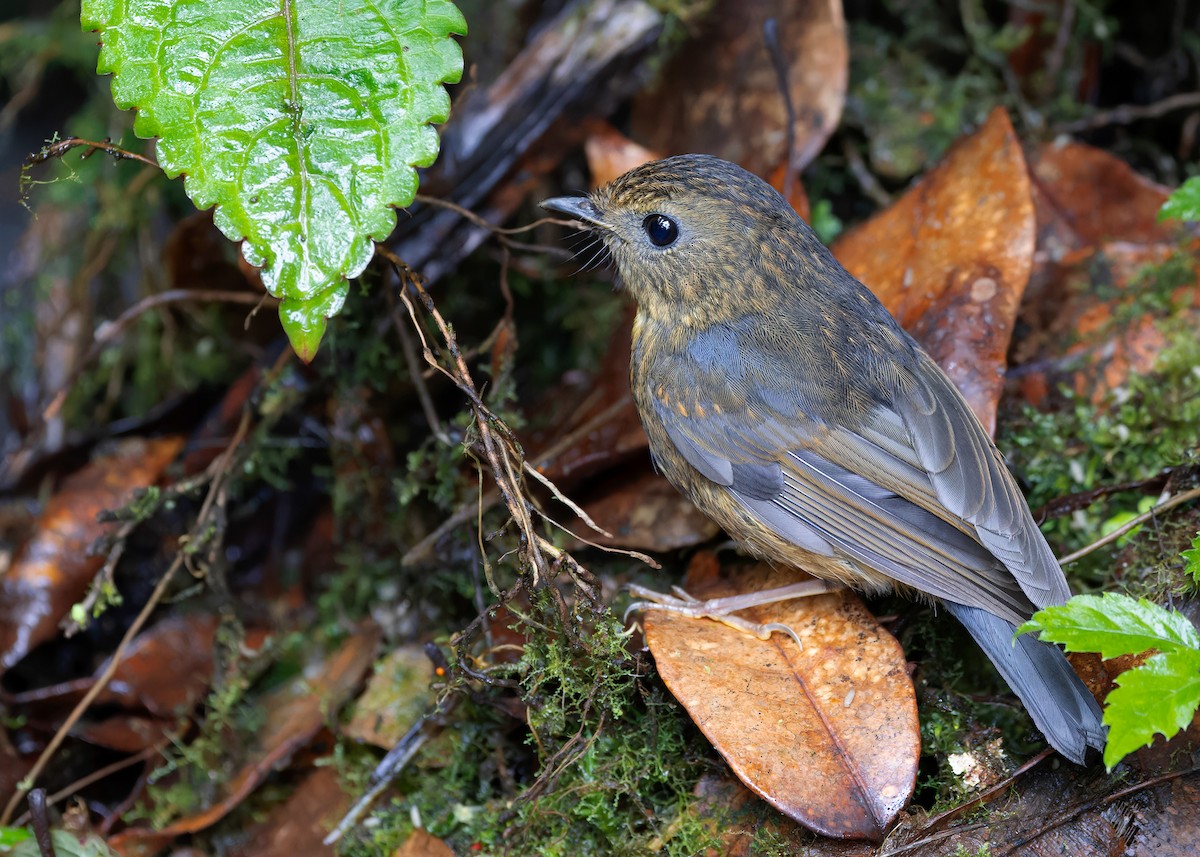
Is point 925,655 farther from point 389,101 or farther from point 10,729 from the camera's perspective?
point 10,729

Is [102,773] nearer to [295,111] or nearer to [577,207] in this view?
[295,111]

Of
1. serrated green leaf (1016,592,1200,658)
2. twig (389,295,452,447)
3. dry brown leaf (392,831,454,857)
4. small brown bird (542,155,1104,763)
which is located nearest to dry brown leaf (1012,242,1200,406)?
small brown bird (542,155,1104,763)

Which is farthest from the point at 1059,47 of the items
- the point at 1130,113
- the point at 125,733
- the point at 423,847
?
the point at 125,733

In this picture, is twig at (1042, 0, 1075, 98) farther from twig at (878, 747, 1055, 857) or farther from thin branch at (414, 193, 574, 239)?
twig at (878, 747, 1055, 857)

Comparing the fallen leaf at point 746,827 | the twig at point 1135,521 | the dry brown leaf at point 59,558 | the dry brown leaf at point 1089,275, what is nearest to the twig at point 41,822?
the dry brown leaf at point 59,558

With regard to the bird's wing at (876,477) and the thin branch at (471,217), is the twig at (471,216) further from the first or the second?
the bird's wing at (876,477)

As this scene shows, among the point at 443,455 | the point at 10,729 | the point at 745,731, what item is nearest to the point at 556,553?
the point at 745,731
